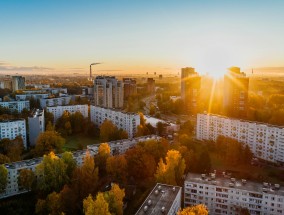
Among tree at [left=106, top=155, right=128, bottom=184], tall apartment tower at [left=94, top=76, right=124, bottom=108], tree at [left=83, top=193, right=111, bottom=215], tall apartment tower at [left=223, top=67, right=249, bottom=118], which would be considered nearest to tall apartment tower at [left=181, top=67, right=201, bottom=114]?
tall apartment tower at [left=223, top=67, right=249, bottom=118]

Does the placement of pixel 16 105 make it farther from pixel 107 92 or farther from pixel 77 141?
pixel 77 141

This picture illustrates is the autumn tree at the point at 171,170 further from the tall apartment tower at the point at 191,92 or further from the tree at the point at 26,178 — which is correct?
the tall apartment tower at the point at 191,92

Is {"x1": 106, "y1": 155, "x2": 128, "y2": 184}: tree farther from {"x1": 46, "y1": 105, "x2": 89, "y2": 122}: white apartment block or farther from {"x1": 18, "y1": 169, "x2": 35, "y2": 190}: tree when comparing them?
{"x1": 46, "y1": 105, "x2": 89, "y2": 122}: white apartment block

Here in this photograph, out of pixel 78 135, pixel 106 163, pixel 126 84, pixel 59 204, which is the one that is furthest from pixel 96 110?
pixel 126 84

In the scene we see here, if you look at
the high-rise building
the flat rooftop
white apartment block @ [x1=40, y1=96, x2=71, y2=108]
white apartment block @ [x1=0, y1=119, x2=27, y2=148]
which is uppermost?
the high-rise building

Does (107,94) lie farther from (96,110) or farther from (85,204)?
(85,204)

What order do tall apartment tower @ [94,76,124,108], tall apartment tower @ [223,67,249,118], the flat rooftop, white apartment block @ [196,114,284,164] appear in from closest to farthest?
1. the flat rooftop
2. white apartment block @ [196,114,284,164]
3. tall apartment tower @ [223,67,249,118]
4. tall apartment tower @ [94,76,124,108]

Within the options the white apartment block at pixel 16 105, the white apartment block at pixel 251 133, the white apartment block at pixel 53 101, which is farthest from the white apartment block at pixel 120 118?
the white apartment block at pixel 16 105

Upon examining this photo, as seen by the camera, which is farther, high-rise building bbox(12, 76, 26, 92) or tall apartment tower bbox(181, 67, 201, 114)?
high-rise building bbox(12, 76, 26, 92)
